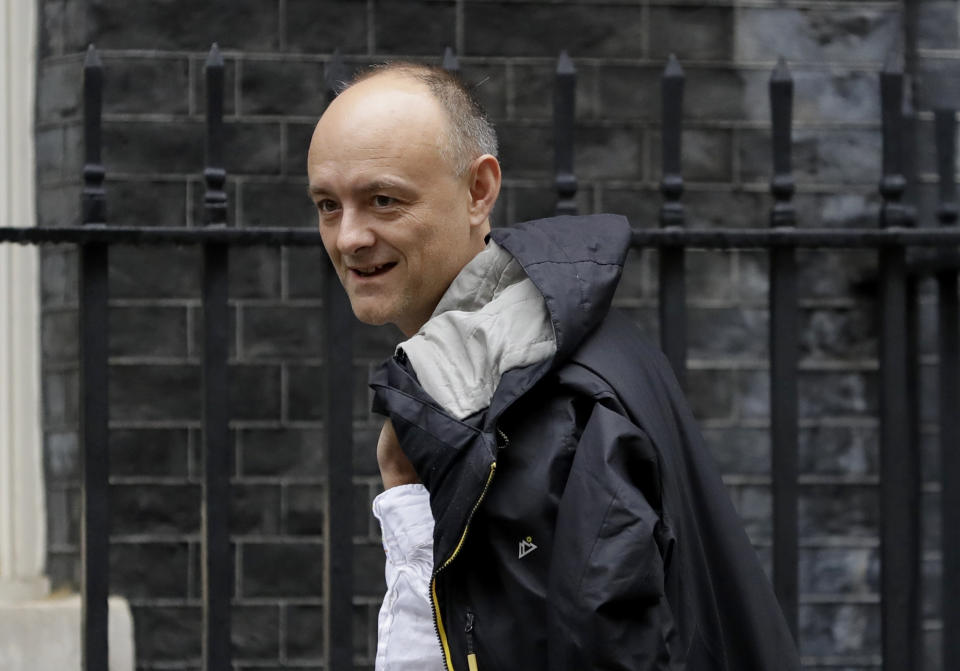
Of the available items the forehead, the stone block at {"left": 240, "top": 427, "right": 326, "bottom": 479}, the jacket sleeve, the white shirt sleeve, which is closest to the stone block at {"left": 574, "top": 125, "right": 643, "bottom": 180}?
the stone block at {"left": 240, "top": 427, "right": 326, "bottom": 479}

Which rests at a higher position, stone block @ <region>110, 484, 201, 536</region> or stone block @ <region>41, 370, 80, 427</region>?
stone block @ <region>41, 370, 80, 427</region>

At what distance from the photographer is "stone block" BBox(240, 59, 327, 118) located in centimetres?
434

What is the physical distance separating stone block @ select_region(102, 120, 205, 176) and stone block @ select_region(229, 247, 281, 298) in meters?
0.30

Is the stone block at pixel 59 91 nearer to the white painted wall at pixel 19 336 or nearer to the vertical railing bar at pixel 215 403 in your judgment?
the white painted wall at pixel 19 336

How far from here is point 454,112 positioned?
1.92 m

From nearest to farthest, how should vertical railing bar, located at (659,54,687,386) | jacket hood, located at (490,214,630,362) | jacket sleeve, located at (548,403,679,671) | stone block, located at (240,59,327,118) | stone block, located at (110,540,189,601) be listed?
1. jacket sleeve, located at (548,403,679,671)
2. jacket hood, located at (490,214,630,362)
3. vertical railing bar, located at (659,54,687,386)
4. stone block, located at (110,540,189,601)
5. stone block, located at (240,59,327,118)

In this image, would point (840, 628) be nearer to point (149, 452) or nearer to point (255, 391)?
point (255, 391)

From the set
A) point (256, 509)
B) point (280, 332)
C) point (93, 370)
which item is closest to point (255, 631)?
→ point (256, 509)

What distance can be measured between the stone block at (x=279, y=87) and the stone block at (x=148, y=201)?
35 cm

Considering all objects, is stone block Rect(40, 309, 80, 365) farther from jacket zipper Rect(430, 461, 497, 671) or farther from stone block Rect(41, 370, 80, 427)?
jacket zipper Rect(430, 461, 497, 671)

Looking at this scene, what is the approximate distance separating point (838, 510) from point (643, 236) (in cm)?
198

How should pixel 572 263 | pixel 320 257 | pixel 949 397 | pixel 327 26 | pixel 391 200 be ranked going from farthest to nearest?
pixel 327 26
pixel 320 257
pixel 949 397
pixel 391 200
pixel 572 263

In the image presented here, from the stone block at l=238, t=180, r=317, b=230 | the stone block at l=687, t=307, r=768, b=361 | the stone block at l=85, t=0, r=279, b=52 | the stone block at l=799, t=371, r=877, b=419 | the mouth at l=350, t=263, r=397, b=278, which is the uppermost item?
the stone block at l=85, t=0, r=279, b=52

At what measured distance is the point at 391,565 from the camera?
1.83 m
